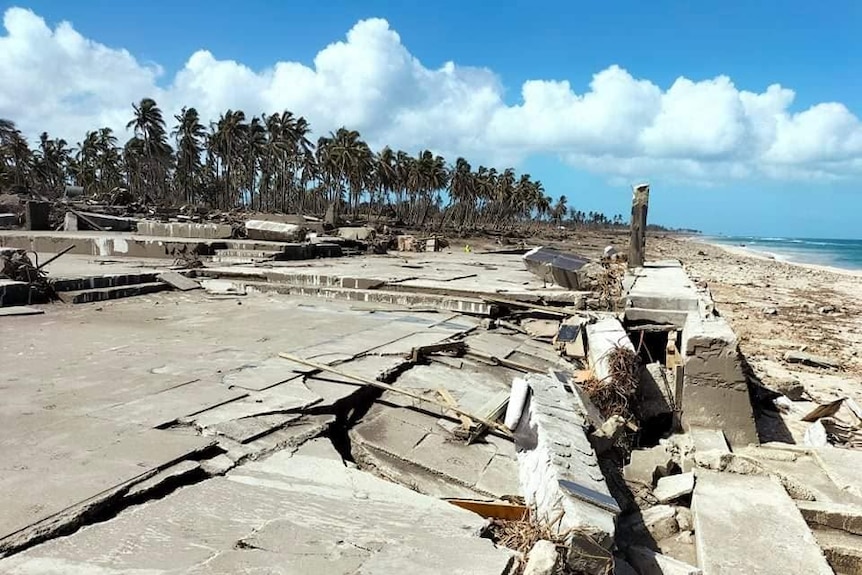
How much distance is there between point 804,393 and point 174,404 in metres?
8.61

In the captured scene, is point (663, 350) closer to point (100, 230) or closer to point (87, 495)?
Answer: point (87, 495)

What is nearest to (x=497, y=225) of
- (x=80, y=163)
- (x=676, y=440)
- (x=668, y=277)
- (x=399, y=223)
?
(x=399, y=223)

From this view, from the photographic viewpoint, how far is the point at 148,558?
98.4 inches

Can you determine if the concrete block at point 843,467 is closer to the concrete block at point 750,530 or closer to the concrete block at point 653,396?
the concrete block at point 750,530

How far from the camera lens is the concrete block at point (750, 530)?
319cm

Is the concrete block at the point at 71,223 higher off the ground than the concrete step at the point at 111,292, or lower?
higher

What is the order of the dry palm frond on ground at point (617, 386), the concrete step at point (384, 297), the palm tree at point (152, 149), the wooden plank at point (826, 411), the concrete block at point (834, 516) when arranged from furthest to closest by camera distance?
the palm tree at point (152, 149)
the concrete step at point (384, 297)
the wooden plank at point (826, 411)
the dry palm frond on ground at point (617, 386)
the concrete block at point (834, 516)

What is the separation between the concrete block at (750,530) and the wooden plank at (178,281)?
367 inches

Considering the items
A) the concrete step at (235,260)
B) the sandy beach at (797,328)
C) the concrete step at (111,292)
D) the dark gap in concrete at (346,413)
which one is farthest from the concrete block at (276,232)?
the dark gap in concrete at (346,413)

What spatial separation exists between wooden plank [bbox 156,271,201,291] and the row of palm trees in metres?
43.3

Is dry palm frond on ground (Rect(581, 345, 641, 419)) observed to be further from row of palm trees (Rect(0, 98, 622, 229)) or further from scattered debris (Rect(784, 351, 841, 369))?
row of palm trees (Rect(0, 98, 622, 229))

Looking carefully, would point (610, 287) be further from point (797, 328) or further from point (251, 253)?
point (251, 253)

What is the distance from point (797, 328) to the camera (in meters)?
15.7

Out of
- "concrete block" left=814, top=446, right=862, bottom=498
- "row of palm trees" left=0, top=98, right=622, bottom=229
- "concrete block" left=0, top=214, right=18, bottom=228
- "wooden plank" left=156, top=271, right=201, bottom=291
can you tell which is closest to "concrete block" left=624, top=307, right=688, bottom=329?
"concrete block" left=814, top=446, right=862, bottom=498
